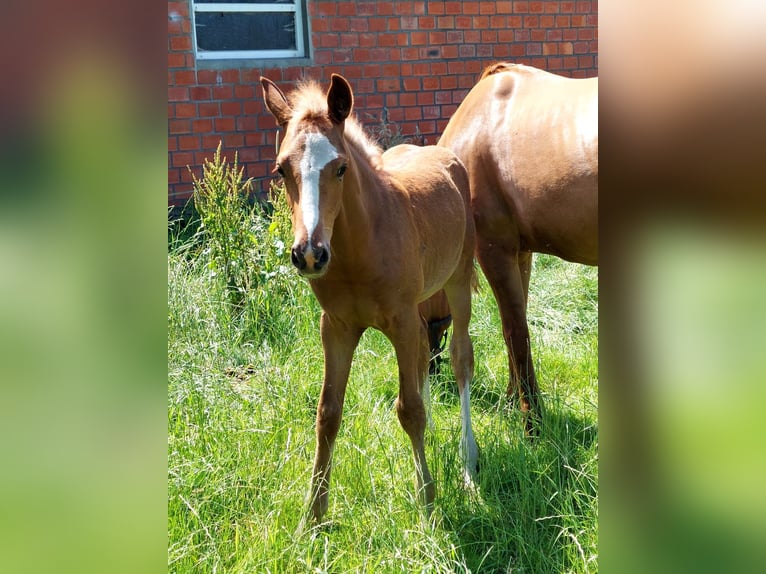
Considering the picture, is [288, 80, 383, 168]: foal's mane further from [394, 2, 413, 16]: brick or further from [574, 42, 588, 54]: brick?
[574, 42, 588, 54]: brick

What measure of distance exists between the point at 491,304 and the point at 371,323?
7.77 ft

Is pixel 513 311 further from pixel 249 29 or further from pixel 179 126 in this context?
pixel 249 29

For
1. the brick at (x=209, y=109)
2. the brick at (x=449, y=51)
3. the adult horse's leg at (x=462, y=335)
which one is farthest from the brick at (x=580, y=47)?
the adult horse's leg at (x=462, y=335)

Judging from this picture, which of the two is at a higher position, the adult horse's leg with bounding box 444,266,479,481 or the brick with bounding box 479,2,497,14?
the brick with bounding box 479,2,497,14

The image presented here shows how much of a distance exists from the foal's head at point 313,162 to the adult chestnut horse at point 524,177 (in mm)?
1383

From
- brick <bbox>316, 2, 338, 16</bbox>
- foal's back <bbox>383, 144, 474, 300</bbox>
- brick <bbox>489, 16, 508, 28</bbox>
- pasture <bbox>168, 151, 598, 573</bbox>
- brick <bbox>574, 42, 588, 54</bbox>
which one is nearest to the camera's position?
pasture <bbox>168, 151, 598, 573</bbox>

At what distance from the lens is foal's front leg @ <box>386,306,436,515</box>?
302cm

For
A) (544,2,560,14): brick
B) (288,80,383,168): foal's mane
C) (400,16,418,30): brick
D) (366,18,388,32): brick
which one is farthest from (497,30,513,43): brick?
(288,80,383,168): foal's mane

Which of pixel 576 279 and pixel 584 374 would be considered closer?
pixel 584 374

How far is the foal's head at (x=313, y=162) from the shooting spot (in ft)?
7.77
